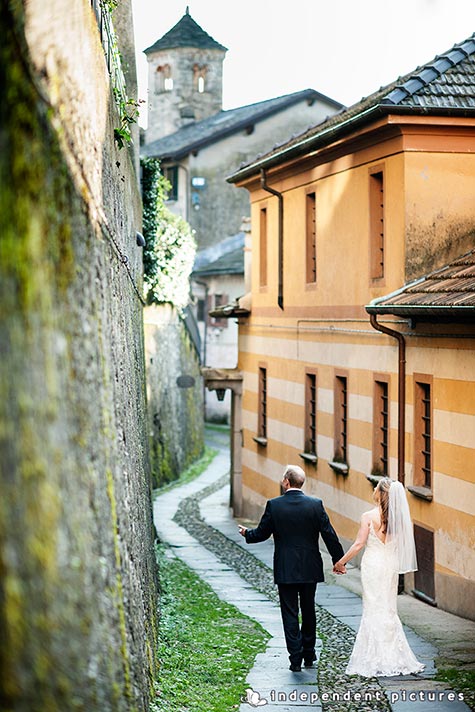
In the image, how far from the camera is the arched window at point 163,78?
205 feet

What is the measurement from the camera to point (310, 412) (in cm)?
2073

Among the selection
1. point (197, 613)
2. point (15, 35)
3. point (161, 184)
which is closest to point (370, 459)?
point (197, 613)

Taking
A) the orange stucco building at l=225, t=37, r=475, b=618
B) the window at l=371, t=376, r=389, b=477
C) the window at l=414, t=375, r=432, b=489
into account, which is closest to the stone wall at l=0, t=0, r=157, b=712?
the orange stucco building at l=225, t=37, r=475, b=618

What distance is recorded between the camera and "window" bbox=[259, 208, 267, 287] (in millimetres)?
24297

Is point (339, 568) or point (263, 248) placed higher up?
point (263, 248)

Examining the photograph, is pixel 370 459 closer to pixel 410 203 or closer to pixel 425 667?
pixel 410 203

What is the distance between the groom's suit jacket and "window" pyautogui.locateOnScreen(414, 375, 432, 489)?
16.2 ft

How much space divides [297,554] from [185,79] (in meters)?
54.6

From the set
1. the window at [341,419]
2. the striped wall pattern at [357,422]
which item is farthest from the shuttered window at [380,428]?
the window at [341,419]

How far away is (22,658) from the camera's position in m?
3.20

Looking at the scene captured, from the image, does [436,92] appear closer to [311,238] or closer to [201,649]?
[311,238]

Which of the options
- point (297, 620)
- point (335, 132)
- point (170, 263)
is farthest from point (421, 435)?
point (170, 263)

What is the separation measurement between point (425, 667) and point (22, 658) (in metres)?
7.90

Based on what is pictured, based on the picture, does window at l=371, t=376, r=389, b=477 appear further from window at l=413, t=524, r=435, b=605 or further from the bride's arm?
the bride's arm
